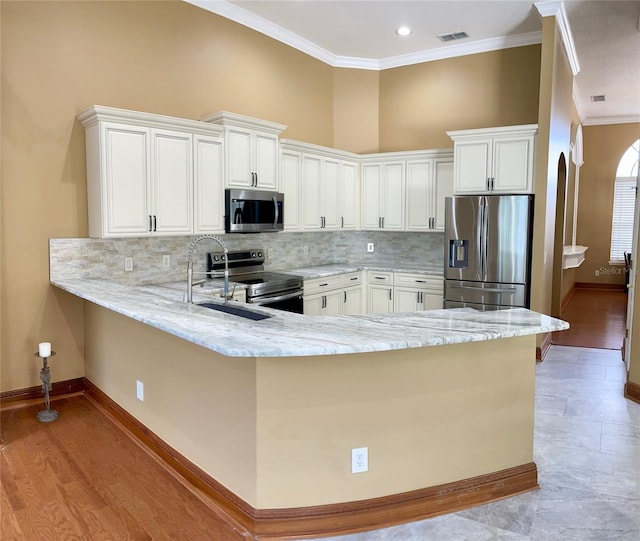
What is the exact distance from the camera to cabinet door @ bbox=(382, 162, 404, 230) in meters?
6.05

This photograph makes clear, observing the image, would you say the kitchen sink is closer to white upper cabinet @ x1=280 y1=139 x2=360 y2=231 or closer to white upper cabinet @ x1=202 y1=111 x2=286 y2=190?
white upper cabinet @ x1=202 y1=111 x2=286 y2=190

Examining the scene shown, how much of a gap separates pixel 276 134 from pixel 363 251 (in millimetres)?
2342

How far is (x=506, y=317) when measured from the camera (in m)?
2.64

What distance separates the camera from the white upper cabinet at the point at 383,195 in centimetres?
607

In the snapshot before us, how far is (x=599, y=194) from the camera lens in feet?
33.3

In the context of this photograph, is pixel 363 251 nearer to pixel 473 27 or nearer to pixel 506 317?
pixel 473 27

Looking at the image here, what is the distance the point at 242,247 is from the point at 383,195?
2.03 meters

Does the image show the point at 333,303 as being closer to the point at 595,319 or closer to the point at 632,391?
the point at 632,391

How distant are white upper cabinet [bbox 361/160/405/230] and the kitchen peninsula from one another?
134 inches

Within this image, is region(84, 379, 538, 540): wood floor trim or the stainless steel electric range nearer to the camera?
region(84, 379, 538, 540): wood floor trim

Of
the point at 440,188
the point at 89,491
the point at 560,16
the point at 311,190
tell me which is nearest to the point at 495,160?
the point at 440,188

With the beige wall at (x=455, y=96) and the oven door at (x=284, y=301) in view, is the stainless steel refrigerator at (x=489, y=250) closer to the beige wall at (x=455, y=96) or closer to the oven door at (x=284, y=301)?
the beige wall at (x=455, y=96)

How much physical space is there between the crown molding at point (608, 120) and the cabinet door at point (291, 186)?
750cm

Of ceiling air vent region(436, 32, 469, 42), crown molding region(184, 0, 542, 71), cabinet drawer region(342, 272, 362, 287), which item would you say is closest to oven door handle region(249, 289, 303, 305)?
cabinet drawer region(342, 272, 362, 287)
